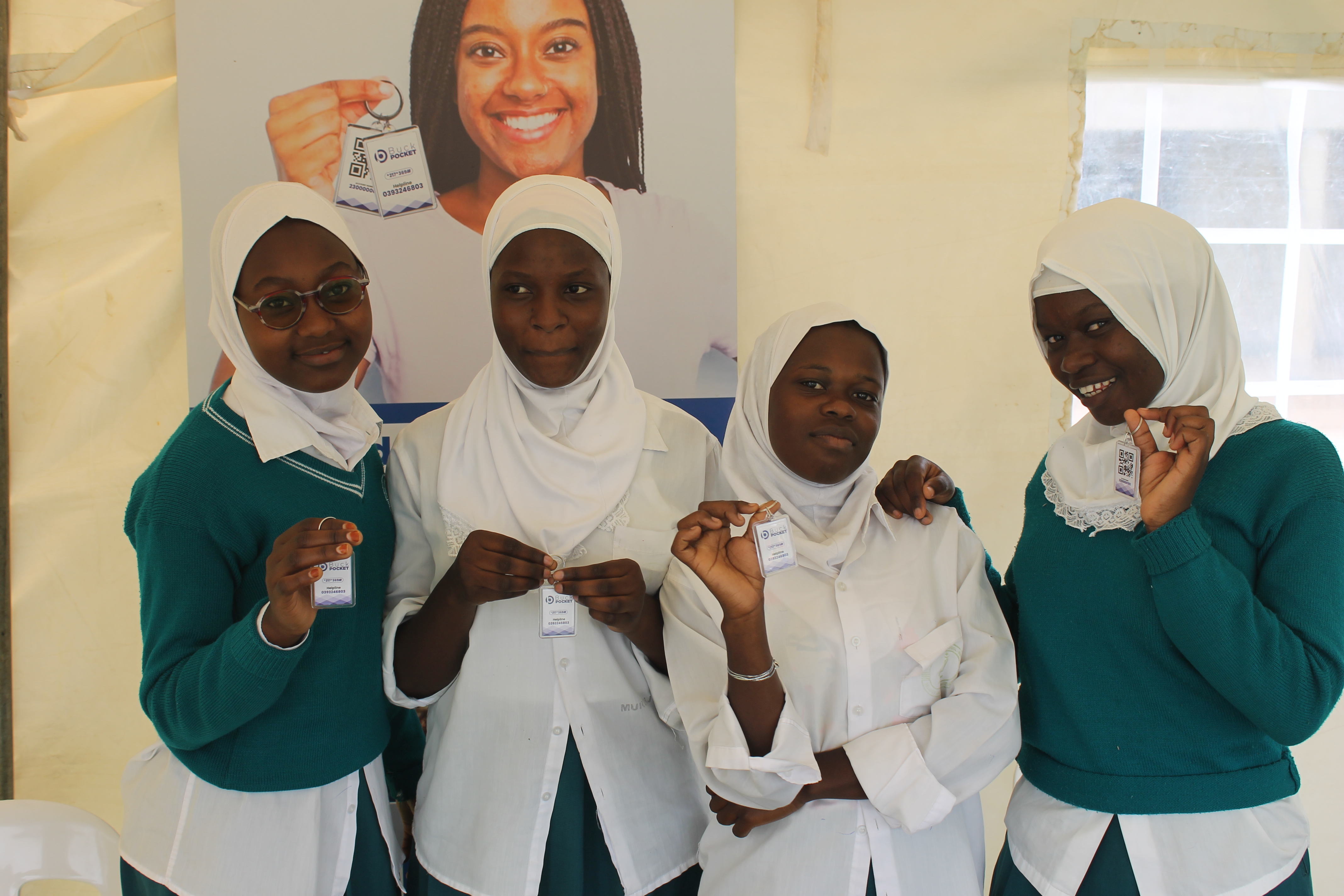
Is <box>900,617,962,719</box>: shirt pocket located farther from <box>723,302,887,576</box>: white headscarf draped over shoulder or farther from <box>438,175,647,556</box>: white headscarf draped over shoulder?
<box>438,175,647,556</box>: white headscarf draped over shoulder

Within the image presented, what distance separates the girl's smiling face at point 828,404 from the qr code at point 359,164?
1.73 meters

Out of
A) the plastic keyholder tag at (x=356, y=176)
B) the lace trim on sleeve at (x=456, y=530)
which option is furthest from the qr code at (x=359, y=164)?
the lace trim on sleeve at (x=456, y=530)

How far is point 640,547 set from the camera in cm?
180

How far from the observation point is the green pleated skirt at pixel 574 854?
1.64 m

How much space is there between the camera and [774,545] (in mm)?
1422

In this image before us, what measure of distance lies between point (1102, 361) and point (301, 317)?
1.58 metres

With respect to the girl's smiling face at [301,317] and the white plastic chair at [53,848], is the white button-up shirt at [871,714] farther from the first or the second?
the white plastic chair at [53,848]

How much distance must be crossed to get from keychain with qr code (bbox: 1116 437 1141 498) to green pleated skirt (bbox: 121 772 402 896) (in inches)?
61.9

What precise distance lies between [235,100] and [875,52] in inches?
82.8

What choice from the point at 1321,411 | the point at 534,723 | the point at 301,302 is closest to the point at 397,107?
the point at 301,302

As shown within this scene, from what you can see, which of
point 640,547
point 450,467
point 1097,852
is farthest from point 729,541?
point 1097,852

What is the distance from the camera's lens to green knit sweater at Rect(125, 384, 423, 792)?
1444 mm

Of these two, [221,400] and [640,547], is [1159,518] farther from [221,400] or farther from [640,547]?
[221,400]

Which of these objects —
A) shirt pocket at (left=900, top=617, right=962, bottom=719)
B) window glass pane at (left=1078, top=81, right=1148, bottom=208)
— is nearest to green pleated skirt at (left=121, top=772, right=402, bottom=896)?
shirt pocket at (left=900, top=617, right=962, bottom=719)
